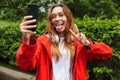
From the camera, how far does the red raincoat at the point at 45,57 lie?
11.2ft

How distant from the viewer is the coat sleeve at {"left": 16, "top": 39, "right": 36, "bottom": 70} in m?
3.32

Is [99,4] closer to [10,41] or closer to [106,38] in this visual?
[10,41]

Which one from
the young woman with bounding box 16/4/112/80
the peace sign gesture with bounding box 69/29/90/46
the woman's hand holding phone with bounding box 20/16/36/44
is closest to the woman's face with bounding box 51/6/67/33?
the young woman with bounding box 16/4/112/80

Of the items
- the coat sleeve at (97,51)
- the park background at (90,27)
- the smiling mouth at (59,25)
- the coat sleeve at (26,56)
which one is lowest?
the park background at (90,27)

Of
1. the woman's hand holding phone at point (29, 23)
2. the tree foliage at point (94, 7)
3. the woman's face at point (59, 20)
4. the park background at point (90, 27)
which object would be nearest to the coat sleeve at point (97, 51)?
the woman's face at point (59, 20)

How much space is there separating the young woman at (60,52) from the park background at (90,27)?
11.8 ft

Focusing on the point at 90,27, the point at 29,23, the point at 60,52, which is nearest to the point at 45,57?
the point at 60,52

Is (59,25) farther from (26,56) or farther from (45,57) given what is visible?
(26,56)

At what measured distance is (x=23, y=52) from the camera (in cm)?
333

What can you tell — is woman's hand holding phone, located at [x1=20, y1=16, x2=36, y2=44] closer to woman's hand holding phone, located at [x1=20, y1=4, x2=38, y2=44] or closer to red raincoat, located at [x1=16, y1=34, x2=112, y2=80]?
woman's hand holding phone, located at [x1=20, y1=4, x2=38, y2=44]

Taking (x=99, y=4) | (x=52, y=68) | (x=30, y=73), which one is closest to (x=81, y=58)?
(x=52, y=68)

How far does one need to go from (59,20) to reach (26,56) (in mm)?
490

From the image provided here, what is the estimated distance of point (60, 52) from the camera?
355 centimetres

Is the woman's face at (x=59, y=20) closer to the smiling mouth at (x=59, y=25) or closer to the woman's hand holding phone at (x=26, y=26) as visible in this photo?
the smiling mouth at (x=59, y=25)
